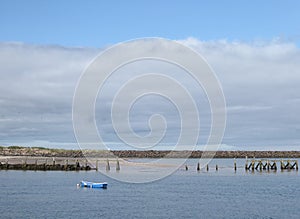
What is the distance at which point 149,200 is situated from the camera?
58.7 metres

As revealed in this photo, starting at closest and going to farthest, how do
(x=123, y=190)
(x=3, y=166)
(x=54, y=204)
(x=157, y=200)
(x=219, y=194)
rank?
(x=54, y=204) → (x=157, y=200) → (x=219, y=194) → (x=123, y=190) → (x=3, y=166)

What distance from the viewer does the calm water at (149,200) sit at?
48.3 metres

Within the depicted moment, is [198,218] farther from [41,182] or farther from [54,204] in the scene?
[41,182]

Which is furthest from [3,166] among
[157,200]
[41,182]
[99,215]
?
[99,215]

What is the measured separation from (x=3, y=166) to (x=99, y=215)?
200 feet

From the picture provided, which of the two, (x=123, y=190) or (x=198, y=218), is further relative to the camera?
(x=123, y=190)

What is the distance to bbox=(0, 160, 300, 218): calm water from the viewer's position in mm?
48281

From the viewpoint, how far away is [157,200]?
58688mm

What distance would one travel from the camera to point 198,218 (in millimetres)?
46219

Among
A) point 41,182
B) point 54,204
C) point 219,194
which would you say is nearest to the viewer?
point 54,204

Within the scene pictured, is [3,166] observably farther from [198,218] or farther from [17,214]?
[198,218]

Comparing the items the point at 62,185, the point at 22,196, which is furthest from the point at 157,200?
the point at 62,185

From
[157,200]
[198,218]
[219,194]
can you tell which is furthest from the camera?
[219,194]

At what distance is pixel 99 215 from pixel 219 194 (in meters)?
23.1
